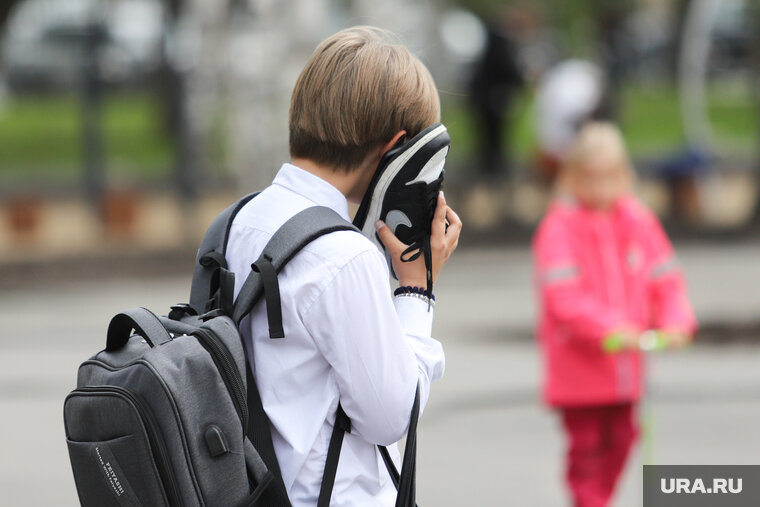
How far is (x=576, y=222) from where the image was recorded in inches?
211

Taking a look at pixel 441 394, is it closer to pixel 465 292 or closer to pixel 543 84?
pixel 465 292

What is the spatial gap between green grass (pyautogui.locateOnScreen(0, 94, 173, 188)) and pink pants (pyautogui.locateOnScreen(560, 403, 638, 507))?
572 inches

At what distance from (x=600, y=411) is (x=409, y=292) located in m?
2.82

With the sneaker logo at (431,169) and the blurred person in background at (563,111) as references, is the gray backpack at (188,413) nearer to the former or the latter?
the sneaker logo at (431,169)

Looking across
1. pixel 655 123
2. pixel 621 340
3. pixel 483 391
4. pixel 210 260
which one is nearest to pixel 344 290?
pixel 210 260

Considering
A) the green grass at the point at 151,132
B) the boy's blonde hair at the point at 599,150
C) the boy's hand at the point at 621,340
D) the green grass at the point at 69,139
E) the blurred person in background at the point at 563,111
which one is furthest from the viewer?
the green grass at the point at 69,139

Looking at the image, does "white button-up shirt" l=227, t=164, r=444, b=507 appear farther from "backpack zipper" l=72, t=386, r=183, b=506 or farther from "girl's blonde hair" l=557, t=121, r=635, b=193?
"girl's blonde hair" l=557, t=121, r=635, b=193

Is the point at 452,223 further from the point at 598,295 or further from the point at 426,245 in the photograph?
the point at 598,295

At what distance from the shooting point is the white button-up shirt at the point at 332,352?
243 centimetres

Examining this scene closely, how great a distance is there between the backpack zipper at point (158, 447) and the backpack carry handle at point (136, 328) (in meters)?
0.13

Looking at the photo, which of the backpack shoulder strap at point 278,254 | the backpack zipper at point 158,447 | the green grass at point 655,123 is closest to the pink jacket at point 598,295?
the backpack shoulder strap at point 278,254

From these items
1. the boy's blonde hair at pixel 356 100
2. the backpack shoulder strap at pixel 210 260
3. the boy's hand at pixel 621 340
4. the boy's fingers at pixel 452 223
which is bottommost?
the boy's hand at pixel 621 340

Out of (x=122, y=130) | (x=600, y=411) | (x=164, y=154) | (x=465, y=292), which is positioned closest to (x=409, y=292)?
(x=600, y=411)

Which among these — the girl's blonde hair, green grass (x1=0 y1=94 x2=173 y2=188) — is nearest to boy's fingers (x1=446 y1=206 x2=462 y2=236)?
the girl's blonde hair
